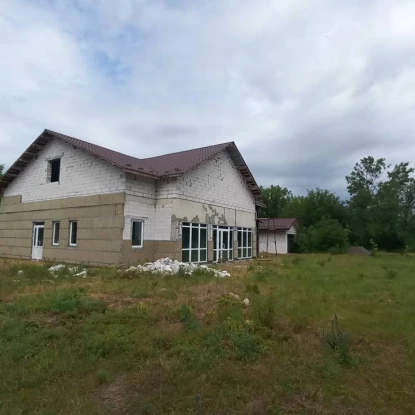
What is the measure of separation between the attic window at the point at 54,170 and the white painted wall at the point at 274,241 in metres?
21.3

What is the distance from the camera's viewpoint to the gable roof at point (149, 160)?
16891 mm

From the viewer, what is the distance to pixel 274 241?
34656 millimetres

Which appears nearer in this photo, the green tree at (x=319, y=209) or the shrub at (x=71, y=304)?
the shrub at (x=71, y=304)

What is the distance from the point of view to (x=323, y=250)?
107 ft

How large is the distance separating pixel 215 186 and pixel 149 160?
5515 mm

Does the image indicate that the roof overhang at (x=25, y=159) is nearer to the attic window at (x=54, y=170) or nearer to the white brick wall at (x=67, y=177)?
the white brick wall at (x=67, y=177)

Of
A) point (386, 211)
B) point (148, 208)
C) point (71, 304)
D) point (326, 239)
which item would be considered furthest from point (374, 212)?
point (71, 304)

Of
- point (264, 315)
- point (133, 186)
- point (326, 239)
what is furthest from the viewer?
point (326, 239)

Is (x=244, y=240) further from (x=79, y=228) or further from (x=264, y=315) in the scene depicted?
(x=264, y=315)

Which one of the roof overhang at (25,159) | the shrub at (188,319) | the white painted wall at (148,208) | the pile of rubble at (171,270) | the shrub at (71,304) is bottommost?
the shrub at (188,319)

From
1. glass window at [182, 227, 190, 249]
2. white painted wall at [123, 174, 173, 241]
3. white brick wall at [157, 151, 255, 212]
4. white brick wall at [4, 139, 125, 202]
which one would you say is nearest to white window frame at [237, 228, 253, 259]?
white brick wall at [157, 151, 255, 212]

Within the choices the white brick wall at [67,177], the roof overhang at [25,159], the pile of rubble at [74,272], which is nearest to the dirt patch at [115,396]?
the pile of rubble at [74,272]

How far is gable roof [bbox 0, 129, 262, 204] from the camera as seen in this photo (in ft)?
55.4

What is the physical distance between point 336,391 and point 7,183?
78.5ft
